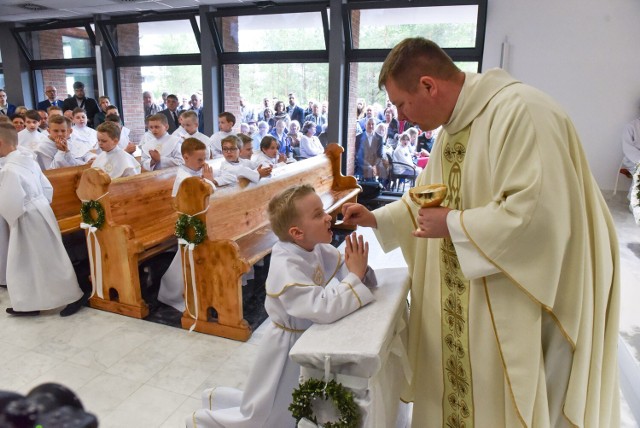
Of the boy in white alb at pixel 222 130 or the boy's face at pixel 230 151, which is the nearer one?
the boy's face at pixel 230 151

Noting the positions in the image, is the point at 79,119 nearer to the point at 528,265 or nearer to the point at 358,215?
the point at 358,215

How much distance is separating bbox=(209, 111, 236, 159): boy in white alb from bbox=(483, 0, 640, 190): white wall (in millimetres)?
3886

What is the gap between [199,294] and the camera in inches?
145

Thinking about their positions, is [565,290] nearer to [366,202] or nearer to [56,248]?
[56,248]

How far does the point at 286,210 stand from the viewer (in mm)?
1940

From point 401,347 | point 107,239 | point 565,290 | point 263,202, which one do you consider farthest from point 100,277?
point 565,290

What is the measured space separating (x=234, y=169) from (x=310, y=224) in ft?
9.75

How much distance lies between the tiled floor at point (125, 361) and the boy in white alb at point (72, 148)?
7.82ft

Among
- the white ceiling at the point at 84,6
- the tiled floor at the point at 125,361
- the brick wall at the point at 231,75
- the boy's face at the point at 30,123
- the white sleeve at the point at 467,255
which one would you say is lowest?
the tiled floor at the point at 125,361

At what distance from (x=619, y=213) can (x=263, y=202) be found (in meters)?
5.41

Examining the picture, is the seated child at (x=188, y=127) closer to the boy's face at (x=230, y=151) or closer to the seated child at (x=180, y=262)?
the boy's face at (x=230, y=151)

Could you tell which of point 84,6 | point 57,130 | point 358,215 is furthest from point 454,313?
point 84,6

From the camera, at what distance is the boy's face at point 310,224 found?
192 centimetres

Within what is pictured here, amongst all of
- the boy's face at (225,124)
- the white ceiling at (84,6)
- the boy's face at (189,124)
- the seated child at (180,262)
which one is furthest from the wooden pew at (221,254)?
the white ceiling at (84,6)
